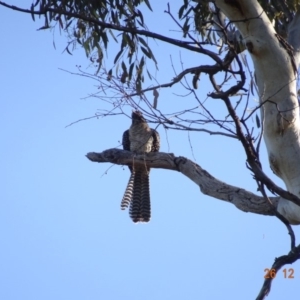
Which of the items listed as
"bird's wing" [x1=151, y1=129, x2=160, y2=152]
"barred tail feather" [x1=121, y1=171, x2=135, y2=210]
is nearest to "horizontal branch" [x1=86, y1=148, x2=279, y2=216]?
"barred tail feather" [x1=121, y1=171, x2=135, y2=210]

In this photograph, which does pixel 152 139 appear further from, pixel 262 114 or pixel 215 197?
pixel 262 114

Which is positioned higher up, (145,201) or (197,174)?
Answer: (145,201)

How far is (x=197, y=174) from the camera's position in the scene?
5129mm

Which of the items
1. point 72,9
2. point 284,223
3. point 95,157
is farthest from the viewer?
point 72,9

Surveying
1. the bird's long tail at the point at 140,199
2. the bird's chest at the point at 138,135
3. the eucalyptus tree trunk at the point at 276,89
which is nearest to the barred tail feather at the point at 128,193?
the bird's long tail at the point at 140,199

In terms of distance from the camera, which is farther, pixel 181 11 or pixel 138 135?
pixel 138 135

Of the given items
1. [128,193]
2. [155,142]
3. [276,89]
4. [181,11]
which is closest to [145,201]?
[128,193]

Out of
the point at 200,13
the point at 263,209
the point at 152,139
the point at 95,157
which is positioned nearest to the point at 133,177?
the point at 152,139

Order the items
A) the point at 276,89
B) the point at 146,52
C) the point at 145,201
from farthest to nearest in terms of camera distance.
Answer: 1. the point at 145,201
2. the point at 146,52
3. the point at 276,89

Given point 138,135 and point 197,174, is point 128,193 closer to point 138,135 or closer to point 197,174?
point 138,135

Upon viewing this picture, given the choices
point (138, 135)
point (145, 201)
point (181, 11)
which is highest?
point (181, 11)

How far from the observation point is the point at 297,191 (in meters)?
4.35

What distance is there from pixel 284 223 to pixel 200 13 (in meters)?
3.47

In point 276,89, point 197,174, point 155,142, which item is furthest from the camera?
point 155,142
